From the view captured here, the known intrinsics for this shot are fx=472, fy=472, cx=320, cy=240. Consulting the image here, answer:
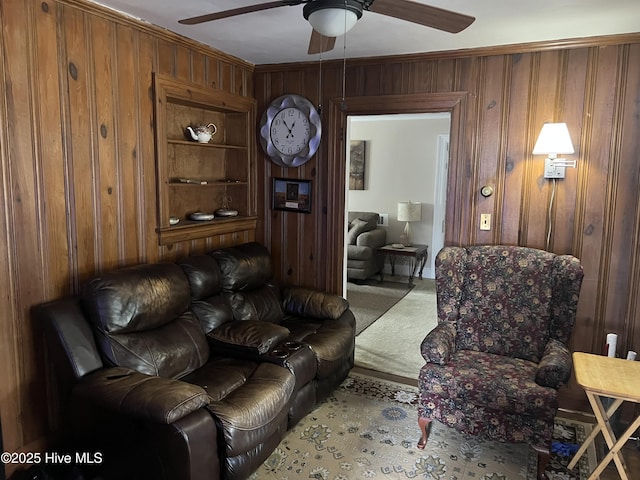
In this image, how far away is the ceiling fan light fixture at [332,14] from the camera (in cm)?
181

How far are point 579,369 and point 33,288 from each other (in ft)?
9.04

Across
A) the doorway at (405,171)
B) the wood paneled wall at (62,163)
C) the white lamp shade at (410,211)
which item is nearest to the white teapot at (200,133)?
the wood paneled wall at (62,163)

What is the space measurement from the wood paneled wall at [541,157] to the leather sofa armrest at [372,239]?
120 inches

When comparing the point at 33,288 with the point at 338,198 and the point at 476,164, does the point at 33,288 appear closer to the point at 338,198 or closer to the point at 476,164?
the point at 338,198

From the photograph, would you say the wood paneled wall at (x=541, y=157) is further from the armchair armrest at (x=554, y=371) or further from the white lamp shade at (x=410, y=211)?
the white lamp shade at (x=410, y=211)

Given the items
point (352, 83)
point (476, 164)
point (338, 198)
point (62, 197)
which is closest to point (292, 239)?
point (338, 198)

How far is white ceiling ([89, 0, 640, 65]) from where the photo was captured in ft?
8.33

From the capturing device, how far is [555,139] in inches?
118

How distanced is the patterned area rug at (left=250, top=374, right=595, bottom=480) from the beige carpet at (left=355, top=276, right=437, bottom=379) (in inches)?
27.3

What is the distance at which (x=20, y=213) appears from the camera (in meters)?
2.35

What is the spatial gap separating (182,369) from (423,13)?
7.09ft

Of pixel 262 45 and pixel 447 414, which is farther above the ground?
pixel 262 45

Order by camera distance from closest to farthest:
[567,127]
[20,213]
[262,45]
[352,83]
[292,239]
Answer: [20,213] → [567,127] → [262,45] → [352,83] → [292,239]

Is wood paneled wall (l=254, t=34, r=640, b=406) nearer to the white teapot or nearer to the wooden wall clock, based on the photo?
the wooden wall clock
